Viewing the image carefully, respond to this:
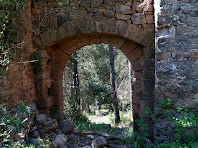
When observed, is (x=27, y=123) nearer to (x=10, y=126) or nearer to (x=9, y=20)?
(x=10, y=126)

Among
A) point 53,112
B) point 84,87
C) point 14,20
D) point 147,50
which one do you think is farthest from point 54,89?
point 84,87

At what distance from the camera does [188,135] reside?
2955 millimetres

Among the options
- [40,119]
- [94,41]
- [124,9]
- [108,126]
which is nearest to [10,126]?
[40,119]

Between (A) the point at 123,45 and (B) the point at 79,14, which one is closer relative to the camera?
(B) the point at 79,14

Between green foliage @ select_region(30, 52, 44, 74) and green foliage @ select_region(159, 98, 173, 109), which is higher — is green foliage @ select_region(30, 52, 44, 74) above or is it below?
above

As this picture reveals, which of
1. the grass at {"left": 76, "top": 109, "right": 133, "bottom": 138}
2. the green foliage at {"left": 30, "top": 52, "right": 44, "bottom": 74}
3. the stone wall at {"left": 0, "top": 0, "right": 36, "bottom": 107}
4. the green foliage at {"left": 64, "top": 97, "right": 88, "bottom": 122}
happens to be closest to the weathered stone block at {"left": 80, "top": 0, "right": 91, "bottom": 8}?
the stone wall at {"left": 0, "top": 0, "right": 36, "bottom": 107}

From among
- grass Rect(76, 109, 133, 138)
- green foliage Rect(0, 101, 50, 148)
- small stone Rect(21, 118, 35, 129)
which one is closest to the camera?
green foliage Rect(0, 101, 50, 148)

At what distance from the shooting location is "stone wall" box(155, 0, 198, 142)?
2.95 metres

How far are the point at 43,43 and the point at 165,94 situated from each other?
285cm

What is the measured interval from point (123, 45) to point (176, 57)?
169 centimetres

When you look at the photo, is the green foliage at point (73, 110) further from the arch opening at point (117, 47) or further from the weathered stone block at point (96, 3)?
the weathered stone block at point (96, 3)

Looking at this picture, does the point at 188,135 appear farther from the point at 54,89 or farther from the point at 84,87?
the point at 84,87

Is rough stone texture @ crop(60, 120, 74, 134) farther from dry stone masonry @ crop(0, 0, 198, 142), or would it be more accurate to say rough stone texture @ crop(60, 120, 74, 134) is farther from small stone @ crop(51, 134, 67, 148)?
small stone @ crop(51, 134, 67, 148)

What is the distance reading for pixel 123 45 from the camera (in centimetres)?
452
